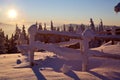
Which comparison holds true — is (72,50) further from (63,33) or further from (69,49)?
(63,33)

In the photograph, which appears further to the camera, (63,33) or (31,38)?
(31,38)

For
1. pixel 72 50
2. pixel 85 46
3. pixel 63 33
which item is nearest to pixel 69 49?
pixel 72 50

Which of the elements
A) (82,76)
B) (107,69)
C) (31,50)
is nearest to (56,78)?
(82,76)

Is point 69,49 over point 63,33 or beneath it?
beneath

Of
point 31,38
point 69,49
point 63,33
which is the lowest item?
point 69,49

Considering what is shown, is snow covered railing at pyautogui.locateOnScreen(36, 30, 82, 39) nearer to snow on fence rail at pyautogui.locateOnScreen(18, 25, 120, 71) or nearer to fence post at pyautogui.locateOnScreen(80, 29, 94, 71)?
snow on fence rail at pyautogui.locateOnScreen(18, 25, 120, 71)

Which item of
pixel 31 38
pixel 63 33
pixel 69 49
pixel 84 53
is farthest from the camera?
pixel 31 38

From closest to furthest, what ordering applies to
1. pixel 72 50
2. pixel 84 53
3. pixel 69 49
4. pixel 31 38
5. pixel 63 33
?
pixel 84 53, pixel 63 33, pixel 72 50, pixel 69 49, pixel 31 38

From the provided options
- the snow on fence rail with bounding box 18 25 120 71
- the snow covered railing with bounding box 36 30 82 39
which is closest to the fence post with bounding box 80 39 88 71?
the snow on fence rail with bounding box 18 25 120 71

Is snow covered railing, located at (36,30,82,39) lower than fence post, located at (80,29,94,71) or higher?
higher

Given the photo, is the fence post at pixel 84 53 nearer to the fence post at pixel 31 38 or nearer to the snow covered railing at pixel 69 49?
the snow covered railing at pixel 69 49

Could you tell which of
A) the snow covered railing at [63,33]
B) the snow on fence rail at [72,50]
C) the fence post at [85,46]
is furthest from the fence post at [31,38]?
the fence post at [85,46]

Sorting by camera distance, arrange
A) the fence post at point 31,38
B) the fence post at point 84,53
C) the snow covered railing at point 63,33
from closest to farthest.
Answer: the fence post at point 84,53 < the snow covered railing at point 63,33 < the fence post at point 31,38

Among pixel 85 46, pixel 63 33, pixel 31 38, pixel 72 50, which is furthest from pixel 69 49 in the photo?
pixel 31 38
